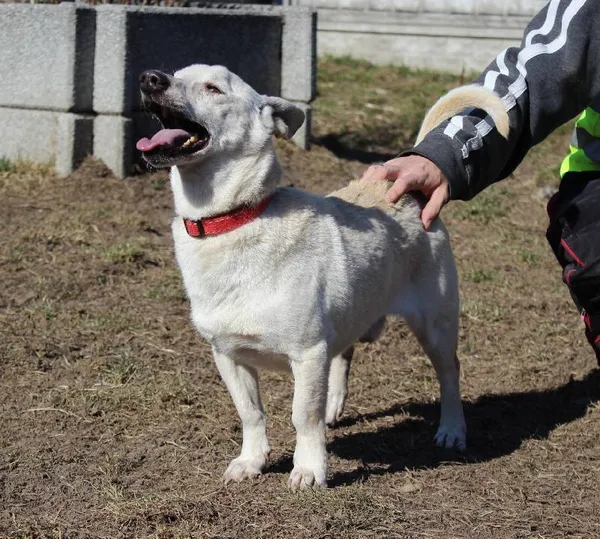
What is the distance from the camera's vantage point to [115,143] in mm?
6887

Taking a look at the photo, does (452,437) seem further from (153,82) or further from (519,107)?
(153,82)

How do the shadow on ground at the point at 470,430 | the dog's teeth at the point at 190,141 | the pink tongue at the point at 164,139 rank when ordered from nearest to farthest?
the pink tongue at the point at 164,139 < the dog's teeth at the point at 190,141 < the shadow on ground at the point at 470,430

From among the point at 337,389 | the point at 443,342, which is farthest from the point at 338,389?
the point at 443,342

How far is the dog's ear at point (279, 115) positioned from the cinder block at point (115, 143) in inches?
132

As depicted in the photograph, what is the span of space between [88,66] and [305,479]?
415 centimetres

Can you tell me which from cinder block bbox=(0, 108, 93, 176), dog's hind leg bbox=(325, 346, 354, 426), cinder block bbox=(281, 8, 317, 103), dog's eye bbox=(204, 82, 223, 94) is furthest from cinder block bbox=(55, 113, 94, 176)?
dog's eye bbox=(204, 82, 223, 94)

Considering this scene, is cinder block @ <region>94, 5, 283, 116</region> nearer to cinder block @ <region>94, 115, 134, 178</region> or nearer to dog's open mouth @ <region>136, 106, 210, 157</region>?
cinder block @ <region>94, 115, 134, 178</region>

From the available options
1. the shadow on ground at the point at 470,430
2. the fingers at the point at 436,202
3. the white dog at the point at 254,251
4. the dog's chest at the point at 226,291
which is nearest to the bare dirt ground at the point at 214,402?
the shadow on ground at the point at 470,430

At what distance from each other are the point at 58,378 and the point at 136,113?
110 inches

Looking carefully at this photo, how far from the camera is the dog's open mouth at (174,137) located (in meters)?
3.36

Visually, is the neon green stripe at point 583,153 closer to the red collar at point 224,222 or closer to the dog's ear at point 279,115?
the dog's ear at point 279,115

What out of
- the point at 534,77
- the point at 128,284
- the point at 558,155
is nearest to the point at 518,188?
the point at 558,155

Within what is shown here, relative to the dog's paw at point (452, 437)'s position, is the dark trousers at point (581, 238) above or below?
above

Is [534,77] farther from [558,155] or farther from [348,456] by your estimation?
[558,155]
